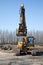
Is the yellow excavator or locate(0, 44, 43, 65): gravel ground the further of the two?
the yellow excavator

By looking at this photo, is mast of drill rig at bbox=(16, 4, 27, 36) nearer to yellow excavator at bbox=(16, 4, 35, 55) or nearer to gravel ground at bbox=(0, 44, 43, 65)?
yellow excavator at bbox=(16, 4, 35, 55)

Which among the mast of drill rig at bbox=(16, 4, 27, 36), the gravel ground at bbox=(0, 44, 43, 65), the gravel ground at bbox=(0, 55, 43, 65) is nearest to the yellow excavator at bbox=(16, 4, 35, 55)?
the mast of drill rig at bbox=(16, 4, 27, 36)

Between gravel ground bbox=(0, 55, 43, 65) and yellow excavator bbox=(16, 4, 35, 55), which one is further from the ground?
yellow excavator bbox=(16, 4, 35, 55)

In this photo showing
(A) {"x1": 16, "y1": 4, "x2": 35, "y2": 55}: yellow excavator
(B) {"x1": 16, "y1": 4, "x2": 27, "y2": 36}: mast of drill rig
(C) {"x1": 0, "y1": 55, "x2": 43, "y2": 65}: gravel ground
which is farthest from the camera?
(B) {"x1": 16, "y1": 4, "x2": 27, "y2": 36}: mast of drill rig

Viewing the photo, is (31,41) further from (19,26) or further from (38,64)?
(38,64)

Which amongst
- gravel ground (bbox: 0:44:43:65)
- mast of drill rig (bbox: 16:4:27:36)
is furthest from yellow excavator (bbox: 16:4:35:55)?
gravel ground (bbox: 0:44:43:65)

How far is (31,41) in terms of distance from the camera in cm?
3550

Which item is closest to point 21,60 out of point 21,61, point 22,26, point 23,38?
point 21,61

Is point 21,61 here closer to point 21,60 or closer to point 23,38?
point 21,60

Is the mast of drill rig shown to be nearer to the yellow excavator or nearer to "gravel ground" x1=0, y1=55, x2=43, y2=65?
the yellow excavator

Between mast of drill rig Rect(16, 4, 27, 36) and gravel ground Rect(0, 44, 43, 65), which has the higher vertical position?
mast of drill rig Rect(16, 4, 27, 36)

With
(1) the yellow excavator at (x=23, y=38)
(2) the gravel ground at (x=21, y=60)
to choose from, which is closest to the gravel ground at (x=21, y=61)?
(2) the gravel ground at (x=21, y=60)

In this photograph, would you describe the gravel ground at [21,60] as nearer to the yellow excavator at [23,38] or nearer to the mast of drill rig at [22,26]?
the yellow excavator at [23,38]

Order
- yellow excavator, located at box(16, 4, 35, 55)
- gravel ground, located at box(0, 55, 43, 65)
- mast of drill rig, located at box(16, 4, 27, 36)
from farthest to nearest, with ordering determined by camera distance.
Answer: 1. mast of drill rig, located at box(16, 4, 27, 36)
2. yellow excavator, located at box(16, 4, 35, 55)
3. gravel ground, located at box(0, 55, 43, 65)
